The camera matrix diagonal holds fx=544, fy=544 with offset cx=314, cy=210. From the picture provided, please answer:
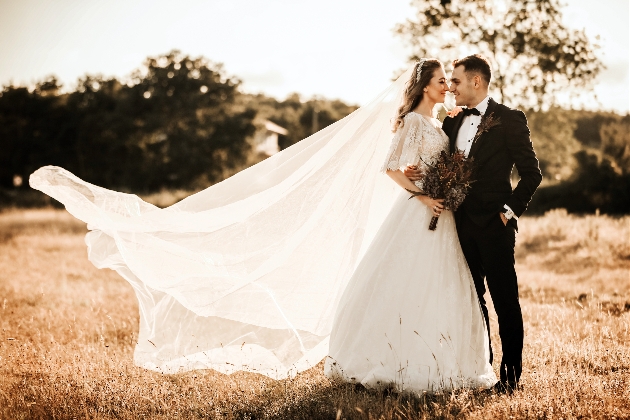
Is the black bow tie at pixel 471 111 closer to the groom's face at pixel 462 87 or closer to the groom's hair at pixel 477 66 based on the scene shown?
the groom's face at pixel 462 87

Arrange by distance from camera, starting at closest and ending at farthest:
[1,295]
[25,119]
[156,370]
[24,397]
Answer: [24,397]
[156,370]
[1,295]
[25,119]

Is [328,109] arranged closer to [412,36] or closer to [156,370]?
[412,36]

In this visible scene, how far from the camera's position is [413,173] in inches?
194

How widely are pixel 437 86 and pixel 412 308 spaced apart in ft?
6.65

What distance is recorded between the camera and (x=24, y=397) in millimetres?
4805

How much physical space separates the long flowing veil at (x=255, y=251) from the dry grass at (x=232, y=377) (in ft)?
1.07

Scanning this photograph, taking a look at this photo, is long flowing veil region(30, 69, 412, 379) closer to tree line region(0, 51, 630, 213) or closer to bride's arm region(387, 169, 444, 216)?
bride's arm region(387, 169, 444, 216)

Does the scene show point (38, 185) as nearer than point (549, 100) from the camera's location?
Yes

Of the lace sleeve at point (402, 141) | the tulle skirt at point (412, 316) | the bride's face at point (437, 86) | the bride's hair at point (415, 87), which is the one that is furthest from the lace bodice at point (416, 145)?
the tulle skirt at point (412, 316)

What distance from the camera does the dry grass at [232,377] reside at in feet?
14.1

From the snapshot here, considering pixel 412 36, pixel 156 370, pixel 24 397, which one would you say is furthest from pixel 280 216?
pixel 412 36

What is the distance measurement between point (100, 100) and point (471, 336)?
1763 inches

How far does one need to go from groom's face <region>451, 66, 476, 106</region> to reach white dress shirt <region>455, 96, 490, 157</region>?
0.11 meters

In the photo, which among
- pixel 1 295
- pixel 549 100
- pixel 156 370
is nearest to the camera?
pixel 156 370
